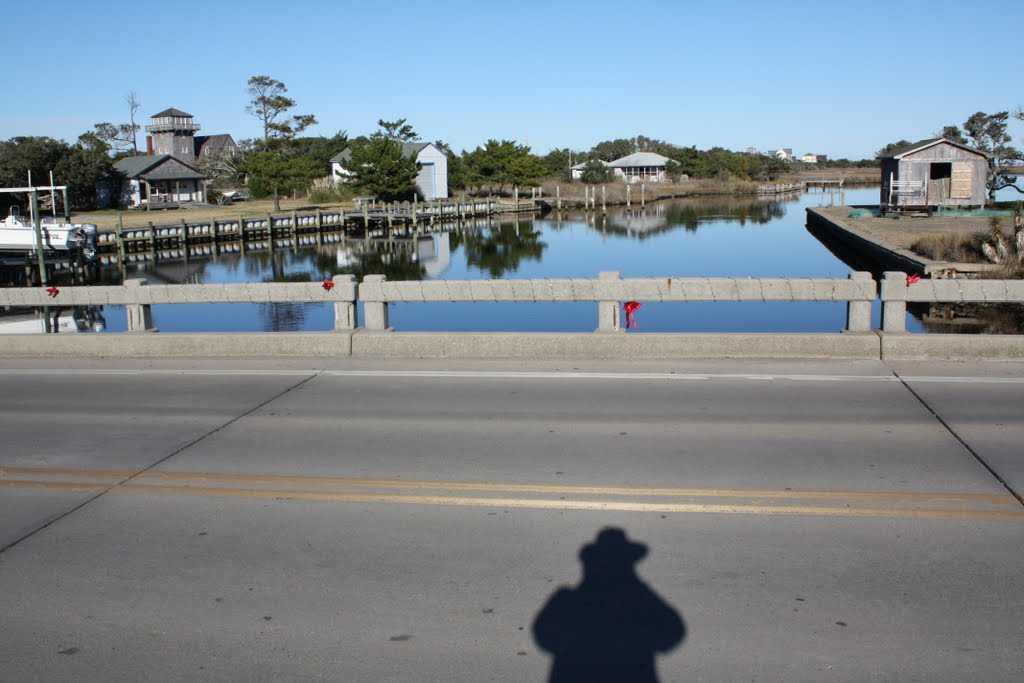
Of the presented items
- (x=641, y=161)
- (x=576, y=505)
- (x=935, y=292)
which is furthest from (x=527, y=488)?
(x=641, y=161)

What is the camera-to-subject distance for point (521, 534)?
20.8 feet

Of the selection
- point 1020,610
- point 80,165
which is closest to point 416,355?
point 1020,610

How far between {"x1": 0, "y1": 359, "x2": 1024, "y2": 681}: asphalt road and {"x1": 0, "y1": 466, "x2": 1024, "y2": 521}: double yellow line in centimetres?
3

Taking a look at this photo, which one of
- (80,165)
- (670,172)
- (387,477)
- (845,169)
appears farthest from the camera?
(845,169)

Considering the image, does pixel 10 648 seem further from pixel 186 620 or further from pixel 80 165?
pixel 80 165

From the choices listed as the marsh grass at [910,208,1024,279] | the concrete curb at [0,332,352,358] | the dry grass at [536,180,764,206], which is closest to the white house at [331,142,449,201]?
the dry grass at [536,180,764,206]

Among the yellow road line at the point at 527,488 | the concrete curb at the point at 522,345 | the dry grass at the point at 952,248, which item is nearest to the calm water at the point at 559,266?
the dry grass at the point at 952,248

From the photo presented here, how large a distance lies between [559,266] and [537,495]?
37606mm

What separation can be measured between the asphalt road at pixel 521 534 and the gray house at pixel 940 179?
45.7 metres

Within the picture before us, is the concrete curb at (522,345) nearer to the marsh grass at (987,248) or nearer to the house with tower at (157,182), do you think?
the marsh grass at (987,248)

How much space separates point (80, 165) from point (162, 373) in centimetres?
7150

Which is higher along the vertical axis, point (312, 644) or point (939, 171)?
point (939, 171)

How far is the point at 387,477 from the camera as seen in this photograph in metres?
7.56

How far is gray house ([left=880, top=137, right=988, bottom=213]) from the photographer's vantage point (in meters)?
51.9
